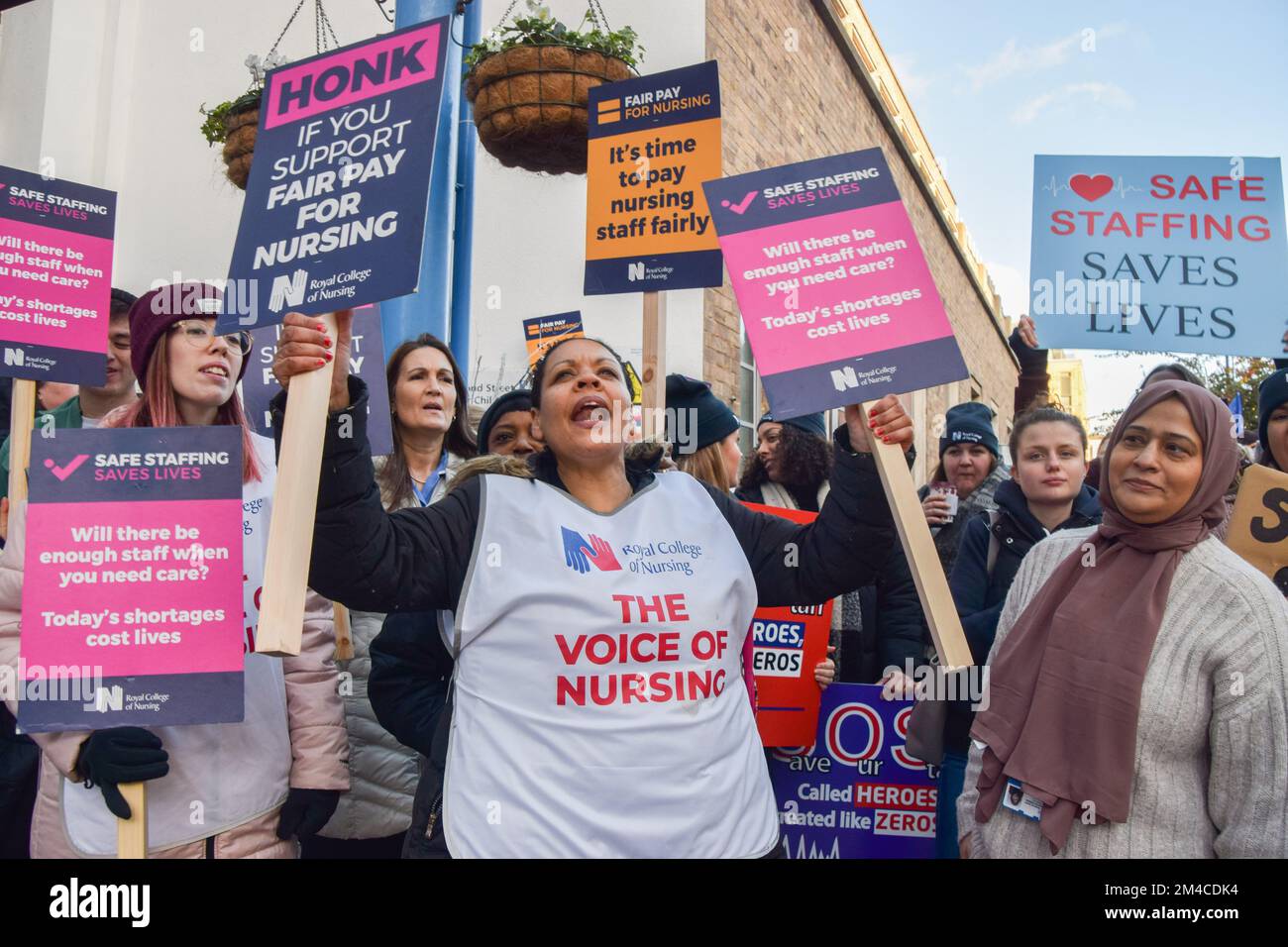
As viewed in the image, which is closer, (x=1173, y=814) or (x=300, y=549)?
(x=300, y=549)

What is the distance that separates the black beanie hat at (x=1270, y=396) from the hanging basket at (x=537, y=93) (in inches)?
112

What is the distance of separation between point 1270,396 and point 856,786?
5.61 feet

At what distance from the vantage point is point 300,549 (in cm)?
179

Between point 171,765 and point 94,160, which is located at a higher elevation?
point 94,160

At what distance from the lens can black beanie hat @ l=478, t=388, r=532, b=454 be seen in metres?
2.97

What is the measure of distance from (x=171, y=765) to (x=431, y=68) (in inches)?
63.8

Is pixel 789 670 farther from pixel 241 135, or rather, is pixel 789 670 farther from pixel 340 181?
pixel 241 135

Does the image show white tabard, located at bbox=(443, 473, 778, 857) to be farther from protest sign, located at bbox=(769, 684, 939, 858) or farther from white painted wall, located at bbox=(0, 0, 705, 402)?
white painted wall, located at bbox=(0, 0, 705, 402)

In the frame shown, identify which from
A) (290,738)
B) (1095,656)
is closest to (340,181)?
(290,738)

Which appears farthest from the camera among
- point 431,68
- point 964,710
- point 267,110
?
point 964,710

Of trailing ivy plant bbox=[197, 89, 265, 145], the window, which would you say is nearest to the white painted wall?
the window

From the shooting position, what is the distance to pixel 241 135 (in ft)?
14.7

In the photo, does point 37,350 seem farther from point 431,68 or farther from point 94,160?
point 94,160
